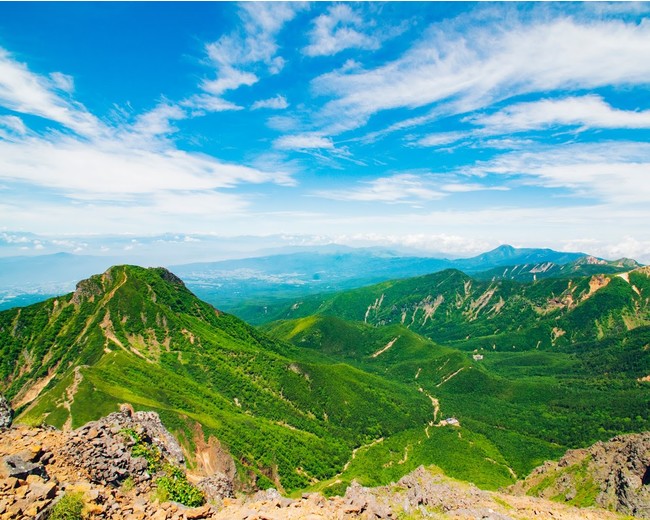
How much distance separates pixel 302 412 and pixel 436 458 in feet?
221

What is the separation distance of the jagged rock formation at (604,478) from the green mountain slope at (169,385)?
75.6 m

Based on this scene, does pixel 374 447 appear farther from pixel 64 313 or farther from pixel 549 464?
pixel 64 313

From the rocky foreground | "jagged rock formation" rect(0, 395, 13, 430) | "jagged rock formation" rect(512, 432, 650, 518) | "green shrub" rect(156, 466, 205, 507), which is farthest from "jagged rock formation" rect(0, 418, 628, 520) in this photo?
"jagged rock formation" rect(512, 432, 650, 518)

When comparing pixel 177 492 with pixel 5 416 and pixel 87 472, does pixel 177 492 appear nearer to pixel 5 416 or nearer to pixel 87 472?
pixel 87 472

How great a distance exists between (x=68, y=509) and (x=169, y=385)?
434 feet

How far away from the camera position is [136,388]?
121062mm

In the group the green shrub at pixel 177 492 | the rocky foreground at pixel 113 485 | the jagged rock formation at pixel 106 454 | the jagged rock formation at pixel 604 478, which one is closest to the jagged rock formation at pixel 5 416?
the rocky foreground at pixel 113 485

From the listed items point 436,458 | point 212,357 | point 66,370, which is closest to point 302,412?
point 212,357

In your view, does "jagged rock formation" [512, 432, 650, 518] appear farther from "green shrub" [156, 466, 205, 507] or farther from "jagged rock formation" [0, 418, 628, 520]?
"green shrub" [156, 466, 205, 507]

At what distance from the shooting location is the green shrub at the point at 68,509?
19.6 m

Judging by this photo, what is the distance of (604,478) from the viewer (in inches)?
3189

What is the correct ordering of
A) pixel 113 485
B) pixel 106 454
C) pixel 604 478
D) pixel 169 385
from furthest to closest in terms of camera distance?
1. pixel 169 385
2. pixel 604 478
3. pixel 106 454
4. pixel 113 485

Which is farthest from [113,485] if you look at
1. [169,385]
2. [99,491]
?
[169,385]

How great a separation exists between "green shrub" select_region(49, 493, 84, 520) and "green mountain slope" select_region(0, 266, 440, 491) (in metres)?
86.5
